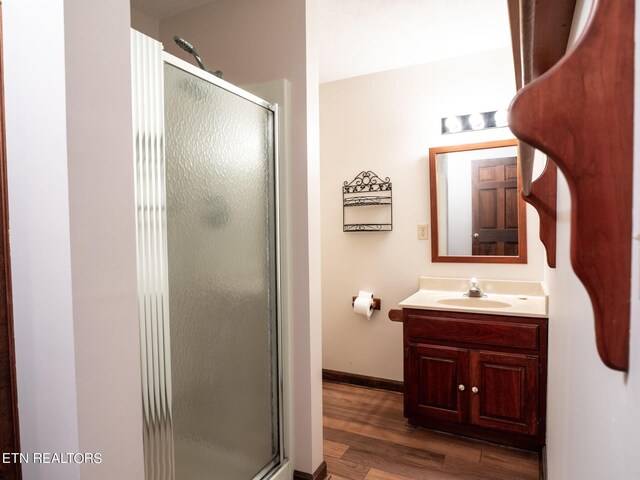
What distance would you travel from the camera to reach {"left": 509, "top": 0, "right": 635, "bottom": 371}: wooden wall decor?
28 centimetres

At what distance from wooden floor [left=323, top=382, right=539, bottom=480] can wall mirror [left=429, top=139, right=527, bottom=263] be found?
45.4 inches

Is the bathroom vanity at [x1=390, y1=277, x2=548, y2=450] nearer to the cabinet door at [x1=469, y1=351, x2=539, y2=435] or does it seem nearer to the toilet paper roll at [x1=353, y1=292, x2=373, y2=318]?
the cabinet door at [x1=469, y1=351, x2=539, y2=435]

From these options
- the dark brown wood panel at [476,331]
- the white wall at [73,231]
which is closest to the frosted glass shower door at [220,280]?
→ the white wall at [73,231]

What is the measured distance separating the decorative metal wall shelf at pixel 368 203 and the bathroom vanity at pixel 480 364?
28.2 inches

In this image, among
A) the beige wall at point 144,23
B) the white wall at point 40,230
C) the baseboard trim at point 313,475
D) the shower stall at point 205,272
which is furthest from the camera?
the beige wall at point 144,23

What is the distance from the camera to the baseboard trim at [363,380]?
292 cm

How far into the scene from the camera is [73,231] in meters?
0.82

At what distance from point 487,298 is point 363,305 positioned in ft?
2.87

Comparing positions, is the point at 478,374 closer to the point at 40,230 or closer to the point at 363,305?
the point at 363,305

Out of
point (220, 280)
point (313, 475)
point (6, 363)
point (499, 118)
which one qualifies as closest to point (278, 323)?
point (220, 280)

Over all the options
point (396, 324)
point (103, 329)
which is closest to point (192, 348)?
point (103, 329)

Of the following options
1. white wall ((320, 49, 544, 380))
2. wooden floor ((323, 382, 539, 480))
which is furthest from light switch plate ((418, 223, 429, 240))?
wooden floor ((323, 382, 539, 480))

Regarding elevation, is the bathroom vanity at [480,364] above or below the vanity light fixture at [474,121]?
below

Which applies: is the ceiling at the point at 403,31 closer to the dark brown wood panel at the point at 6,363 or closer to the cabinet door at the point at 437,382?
the dark brown wood panel at the point at 6,363
